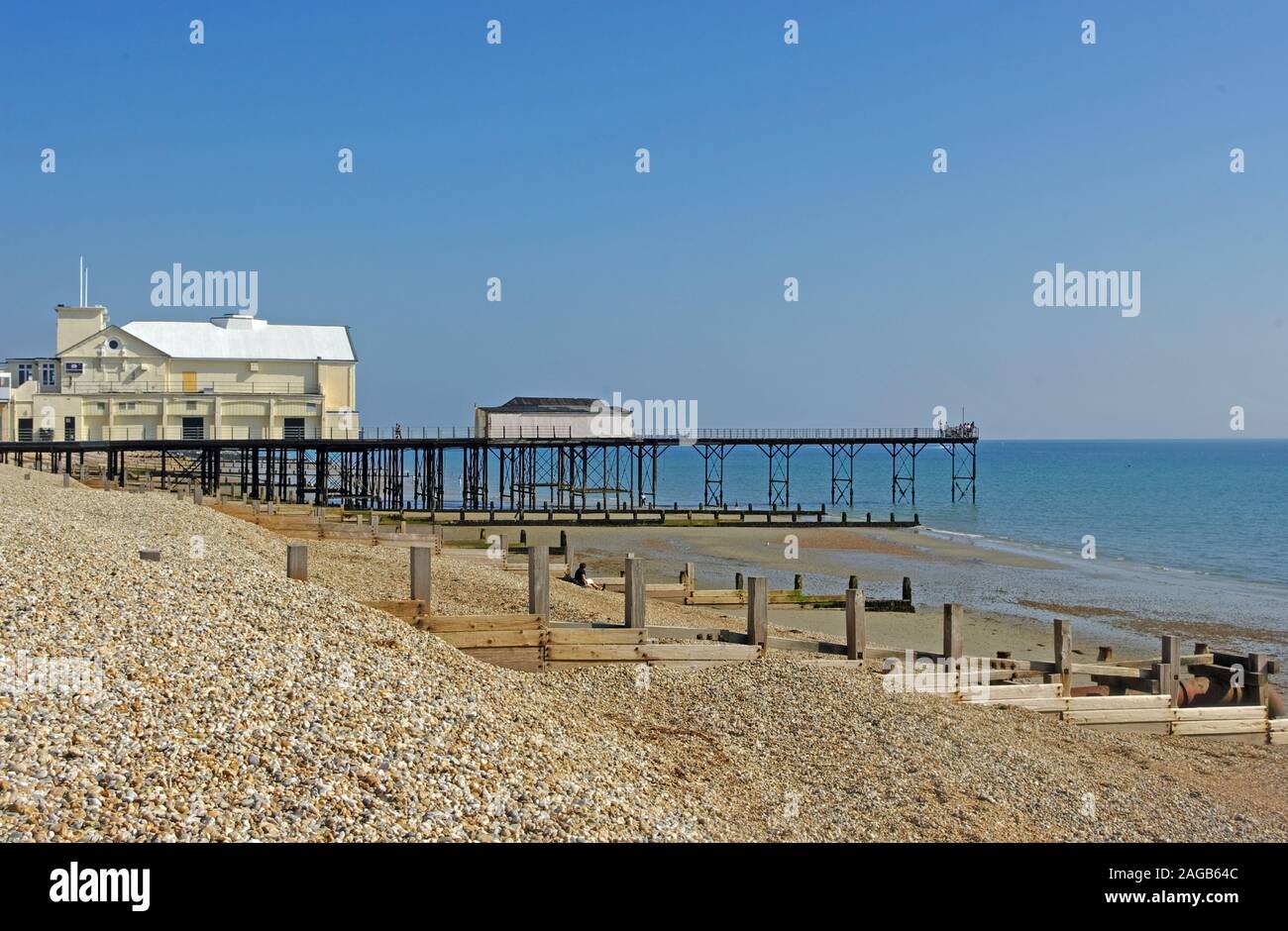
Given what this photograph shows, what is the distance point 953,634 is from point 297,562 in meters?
7.71

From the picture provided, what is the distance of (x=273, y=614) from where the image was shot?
10.2 m

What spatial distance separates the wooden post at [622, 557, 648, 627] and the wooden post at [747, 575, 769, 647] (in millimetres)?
1245

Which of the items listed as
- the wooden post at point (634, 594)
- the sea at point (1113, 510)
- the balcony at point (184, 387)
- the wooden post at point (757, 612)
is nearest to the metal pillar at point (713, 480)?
the sea at point (1113, 510)

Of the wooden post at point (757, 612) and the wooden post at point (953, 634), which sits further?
the wooden post at point (953, 634)

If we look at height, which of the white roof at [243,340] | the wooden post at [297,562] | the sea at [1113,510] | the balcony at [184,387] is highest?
the white roof at [243,340]

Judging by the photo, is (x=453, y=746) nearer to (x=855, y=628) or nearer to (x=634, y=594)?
(x=634, y=594)

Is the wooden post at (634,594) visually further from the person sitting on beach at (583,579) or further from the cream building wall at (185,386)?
the cream building wall at (185,386)

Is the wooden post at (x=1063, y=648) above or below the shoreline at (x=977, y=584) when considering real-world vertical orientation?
above

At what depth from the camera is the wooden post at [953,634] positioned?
13609mm

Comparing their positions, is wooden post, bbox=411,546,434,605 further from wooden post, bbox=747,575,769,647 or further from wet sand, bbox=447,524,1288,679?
wet sand, bbox=447,524,1288,679

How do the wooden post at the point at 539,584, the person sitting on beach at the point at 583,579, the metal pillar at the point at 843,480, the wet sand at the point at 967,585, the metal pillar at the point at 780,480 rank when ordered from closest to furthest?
the wooden post at the point at 539,584, the person sitting on beach at the point at 583,579, the wet sand at the point at 967,585, the metal pillar at the point at 780,480, the metal pillar at the point at 843,480

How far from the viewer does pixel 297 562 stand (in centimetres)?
1255

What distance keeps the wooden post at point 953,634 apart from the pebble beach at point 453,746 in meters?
1.02
